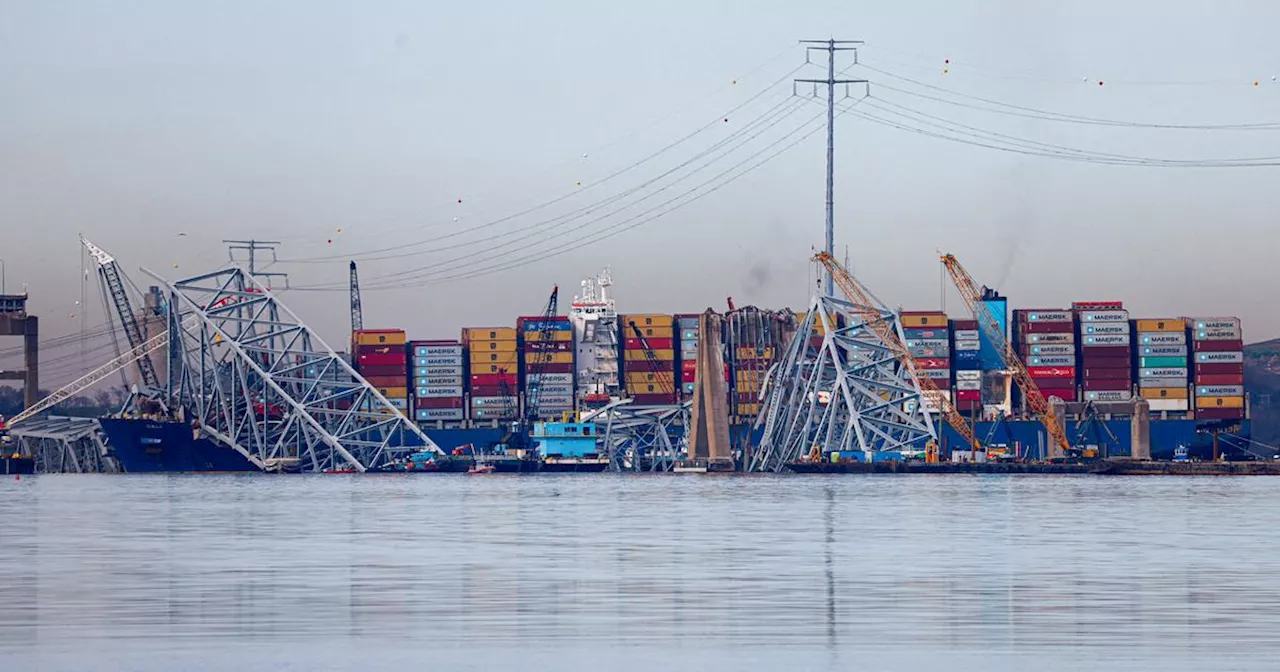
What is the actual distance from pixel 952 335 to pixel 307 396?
2558 inches

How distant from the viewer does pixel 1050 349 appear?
6880 inches

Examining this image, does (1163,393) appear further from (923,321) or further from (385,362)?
(385,362)

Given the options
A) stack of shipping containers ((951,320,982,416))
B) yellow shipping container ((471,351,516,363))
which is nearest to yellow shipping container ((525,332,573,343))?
yellow shipping container ((471,351,516,363))

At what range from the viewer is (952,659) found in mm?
20797

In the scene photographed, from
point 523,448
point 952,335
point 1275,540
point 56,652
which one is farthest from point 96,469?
point 56,652

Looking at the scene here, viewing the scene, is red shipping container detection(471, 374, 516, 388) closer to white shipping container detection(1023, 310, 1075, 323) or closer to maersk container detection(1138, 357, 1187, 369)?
white shipping container detection(1023, 310, 1075, 323)

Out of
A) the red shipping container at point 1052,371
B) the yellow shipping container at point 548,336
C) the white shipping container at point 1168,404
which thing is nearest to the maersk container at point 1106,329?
the red shipping container at point 1052,371

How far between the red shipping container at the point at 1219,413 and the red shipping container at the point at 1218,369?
375cm

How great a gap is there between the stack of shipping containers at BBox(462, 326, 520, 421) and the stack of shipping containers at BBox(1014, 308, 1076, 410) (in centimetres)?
5279

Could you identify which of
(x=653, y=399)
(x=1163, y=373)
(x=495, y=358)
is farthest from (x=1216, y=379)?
(x=495, y=358)

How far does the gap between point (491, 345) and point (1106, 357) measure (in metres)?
63.3

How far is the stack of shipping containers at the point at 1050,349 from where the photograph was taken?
174 metres

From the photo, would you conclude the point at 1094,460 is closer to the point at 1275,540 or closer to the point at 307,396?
the point at 307,396

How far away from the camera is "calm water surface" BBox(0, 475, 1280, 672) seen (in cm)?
2147
